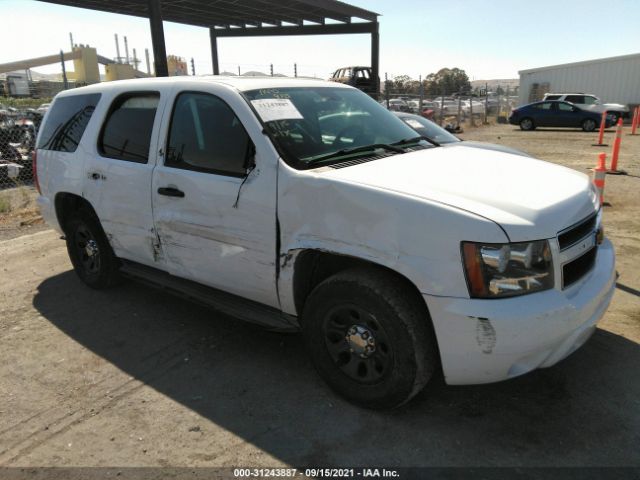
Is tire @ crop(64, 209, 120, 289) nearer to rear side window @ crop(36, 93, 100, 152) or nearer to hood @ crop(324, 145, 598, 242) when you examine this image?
rear side window @ crop(36, 93, 100, 152)

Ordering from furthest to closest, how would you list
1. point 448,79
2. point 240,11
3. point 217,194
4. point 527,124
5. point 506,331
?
point 448,79
point 527,124
point 240,11
point 217,194
point 506,331

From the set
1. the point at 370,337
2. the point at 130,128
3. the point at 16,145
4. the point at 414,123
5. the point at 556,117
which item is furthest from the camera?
the point at 556,117

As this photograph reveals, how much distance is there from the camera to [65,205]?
190 inches

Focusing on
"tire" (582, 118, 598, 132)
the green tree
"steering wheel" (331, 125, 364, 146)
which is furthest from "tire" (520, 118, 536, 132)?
the green tree

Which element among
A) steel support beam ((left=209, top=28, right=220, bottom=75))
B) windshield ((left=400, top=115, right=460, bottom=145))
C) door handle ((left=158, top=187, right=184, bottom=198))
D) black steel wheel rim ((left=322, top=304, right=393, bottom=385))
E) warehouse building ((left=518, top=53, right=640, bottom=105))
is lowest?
black steel wheel rim ((left=322, top=304, right=393, bottom=385))

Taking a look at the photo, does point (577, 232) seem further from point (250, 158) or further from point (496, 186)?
point (250, 158)

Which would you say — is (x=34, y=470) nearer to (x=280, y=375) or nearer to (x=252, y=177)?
(x=280, y=375)

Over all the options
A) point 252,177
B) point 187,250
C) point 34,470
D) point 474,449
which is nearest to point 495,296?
point 474,449

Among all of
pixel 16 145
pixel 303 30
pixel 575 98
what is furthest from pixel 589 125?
pixel 16 145

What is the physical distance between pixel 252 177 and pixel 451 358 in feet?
5.09

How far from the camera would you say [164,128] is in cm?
365

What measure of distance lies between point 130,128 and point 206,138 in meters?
0.97

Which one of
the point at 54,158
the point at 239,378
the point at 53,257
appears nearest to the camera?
the point at 239,378

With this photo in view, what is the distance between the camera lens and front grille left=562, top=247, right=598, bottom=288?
2.53m
